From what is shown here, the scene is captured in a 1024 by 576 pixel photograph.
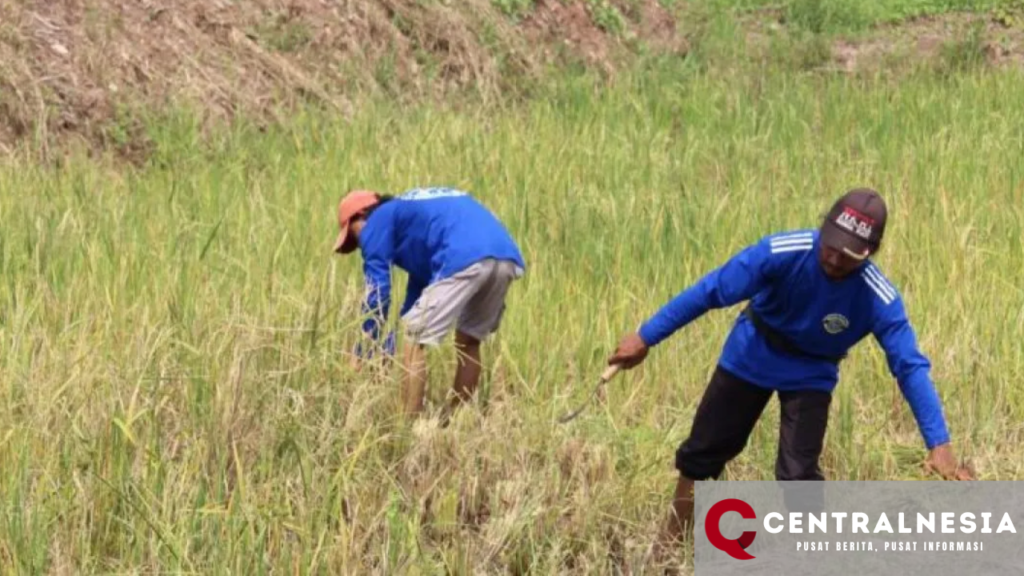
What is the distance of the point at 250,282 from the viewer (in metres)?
→ 6.61

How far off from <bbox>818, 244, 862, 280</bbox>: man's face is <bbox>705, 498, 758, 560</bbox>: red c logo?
2.61ft

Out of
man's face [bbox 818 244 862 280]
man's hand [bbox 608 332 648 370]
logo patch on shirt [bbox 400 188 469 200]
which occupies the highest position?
man's face [bbox 818 244 862 280]

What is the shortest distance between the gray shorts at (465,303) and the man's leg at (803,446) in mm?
1472

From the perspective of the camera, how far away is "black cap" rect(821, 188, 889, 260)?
4.82 m

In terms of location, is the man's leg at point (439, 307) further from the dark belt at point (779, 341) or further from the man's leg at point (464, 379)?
the dark belt at point (779, 341)

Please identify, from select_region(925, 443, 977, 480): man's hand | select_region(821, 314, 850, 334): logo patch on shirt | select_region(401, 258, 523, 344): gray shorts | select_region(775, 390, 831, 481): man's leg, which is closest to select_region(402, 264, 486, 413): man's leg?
select_region(401, 258, 523, 344): gray shorts

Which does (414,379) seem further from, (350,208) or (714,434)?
(714,434)

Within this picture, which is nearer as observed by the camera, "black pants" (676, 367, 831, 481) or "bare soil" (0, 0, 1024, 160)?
"black pants" (676, 367, 831, 481)

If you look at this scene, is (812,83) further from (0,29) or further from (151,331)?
(151,331)

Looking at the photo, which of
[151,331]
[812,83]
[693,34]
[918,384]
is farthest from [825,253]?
[693,34]

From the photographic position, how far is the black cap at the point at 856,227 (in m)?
4.82

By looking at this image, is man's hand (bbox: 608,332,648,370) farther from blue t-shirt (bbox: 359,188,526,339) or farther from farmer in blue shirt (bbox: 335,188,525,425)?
blue t-shirt (bbox: 359,188,526,339)

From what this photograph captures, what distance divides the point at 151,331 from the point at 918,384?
2308mm

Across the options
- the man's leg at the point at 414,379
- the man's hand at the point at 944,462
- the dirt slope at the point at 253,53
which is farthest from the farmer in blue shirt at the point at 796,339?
the dirt slope at the point at 253,53
